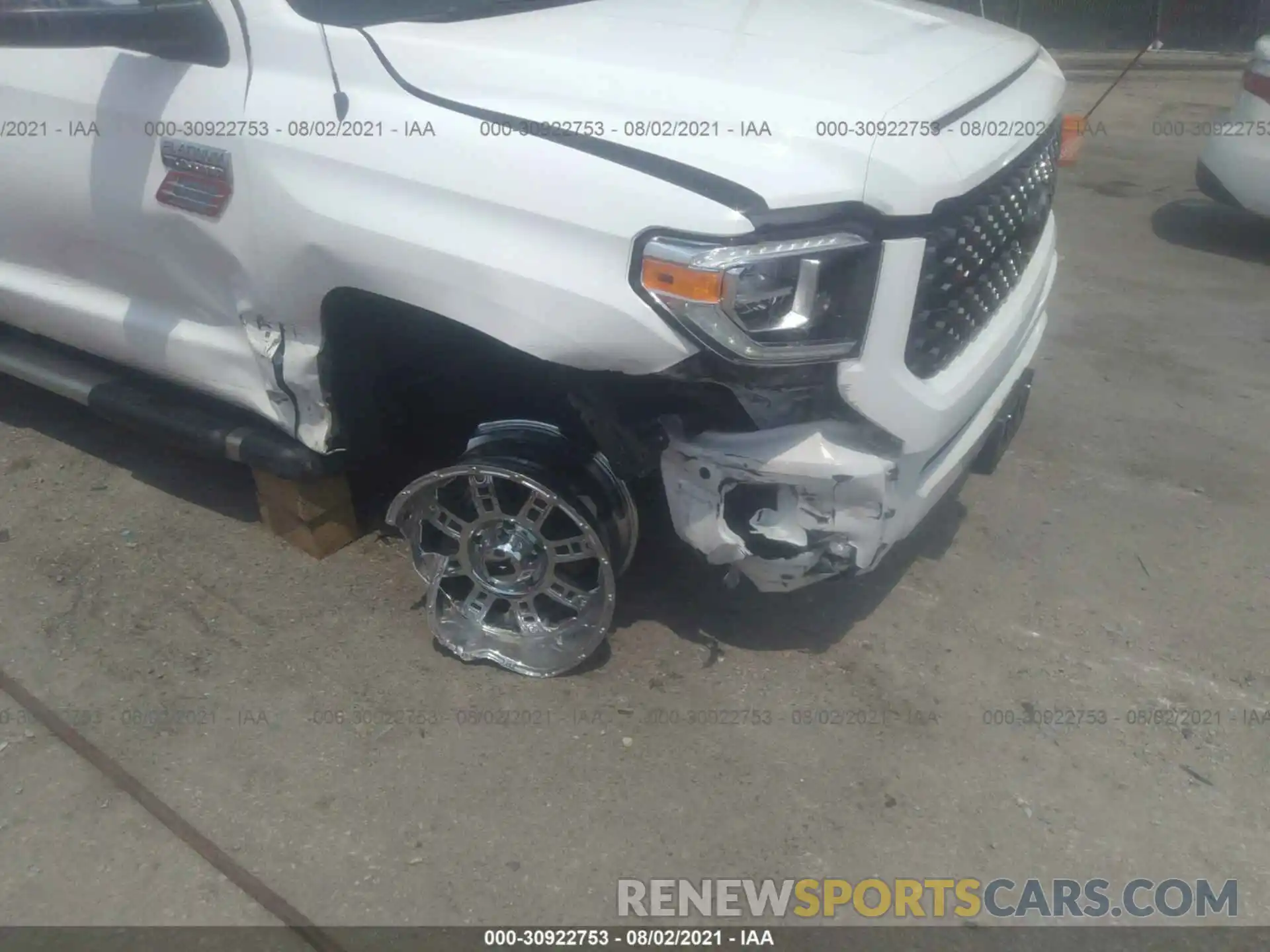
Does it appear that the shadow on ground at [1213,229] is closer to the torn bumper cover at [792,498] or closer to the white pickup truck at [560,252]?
the white pickup truck at [560,252]

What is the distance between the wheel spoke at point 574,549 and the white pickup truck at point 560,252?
0.01 metres

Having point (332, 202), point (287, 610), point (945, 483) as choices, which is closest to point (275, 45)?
point (332, 202)

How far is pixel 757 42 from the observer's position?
8.61 ft

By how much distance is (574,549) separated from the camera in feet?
9.27

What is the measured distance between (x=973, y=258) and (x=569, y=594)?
1.34m

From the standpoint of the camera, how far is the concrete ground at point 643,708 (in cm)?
240

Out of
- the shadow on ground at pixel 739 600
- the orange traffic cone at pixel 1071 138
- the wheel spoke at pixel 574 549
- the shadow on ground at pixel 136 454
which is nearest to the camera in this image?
the wheel spoke at pixel 574 549

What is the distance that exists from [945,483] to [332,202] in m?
1.65

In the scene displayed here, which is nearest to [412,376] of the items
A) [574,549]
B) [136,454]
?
[574,549]

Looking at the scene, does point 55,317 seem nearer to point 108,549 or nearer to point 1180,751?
point 108,549

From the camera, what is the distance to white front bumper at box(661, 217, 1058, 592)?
2328 mm

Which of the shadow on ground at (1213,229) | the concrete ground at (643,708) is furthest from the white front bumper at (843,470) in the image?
the shadow on ground at (1213,229)

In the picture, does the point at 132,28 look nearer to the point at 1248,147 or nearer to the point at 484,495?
the point at 484,495

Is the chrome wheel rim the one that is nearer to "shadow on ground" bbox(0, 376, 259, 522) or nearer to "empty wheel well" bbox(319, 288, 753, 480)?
"empty wheel well" bbox(319, 288, 753, 480)
